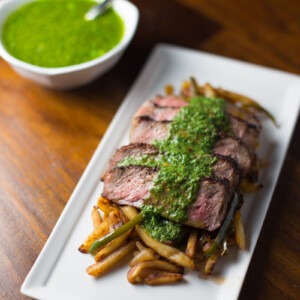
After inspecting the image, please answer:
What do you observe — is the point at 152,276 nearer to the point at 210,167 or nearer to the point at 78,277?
the point at 78,277

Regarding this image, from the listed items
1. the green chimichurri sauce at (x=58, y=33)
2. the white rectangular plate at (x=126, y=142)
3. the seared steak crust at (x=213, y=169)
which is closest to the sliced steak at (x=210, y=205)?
the seared steak crust at (x=213, y=169)

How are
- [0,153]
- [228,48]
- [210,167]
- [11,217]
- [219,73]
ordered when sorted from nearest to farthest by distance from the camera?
[210,167], [11,217], [0,153], [219,73], [228,48]

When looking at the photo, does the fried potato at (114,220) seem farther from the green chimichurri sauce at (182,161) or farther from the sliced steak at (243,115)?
the sliced steak at (243,115)

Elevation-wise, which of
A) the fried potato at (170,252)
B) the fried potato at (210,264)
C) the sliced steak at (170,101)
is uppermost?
the sliced steak at (170,101)

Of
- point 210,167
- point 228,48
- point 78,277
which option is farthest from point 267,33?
point 78,277

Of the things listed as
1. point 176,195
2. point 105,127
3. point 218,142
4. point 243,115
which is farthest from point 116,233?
point 243,115

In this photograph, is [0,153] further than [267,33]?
No

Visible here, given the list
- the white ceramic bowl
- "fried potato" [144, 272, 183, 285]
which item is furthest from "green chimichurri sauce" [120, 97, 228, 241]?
the white ceramic bowl

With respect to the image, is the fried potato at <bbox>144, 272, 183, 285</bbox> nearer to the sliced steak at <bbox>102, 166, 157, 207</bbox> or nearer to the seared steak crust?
the seared steak crust
